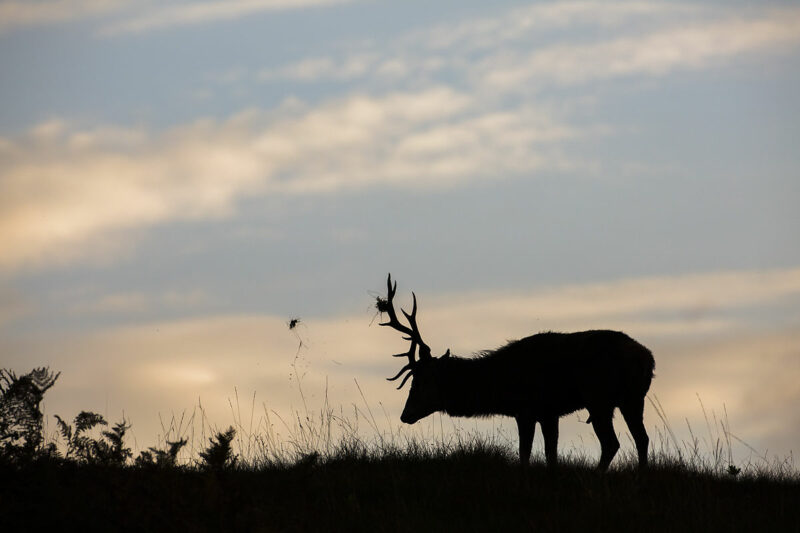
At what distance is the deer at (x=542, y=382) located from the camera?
13750mm

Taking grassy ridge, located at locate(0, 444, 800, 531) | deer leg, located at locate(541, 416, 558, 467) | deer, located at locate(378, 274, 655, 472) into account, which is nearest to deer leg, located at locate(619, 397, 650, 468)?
deer, located at locate(378, 274, 655, 472)

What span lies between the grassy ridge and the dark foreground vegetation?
0.01 meters

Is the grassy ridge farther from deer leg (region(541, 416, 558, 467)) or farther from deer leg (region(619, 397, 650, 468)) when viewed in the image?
deer leg (region(541, 416, 558, 467))

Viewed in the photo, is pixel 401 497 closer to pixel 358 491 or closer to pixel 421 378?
pixel 358 491

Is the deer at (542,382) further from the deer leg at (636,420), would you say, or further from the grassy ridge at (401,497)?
the grassy ridge at (401,497)

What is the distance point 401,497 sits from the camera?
9.91 meters

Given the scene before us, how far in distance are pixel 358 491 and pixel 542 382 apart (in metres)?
4.91

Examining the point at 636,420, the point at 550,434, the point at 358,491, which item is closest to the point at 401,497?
the point at 358,491

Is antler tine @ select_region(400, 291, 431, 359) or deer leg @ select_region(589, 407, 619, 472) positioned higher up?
antler tine @ select_region(400, 291, 431, 359)

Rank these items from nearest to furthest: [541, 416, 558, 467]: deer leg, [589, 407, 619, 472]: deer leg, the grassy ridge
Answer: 1. the grassy ridge
2. [589, 407, 619, 472]: deer leg
3. [541, 416, 558, 467]: deer leg

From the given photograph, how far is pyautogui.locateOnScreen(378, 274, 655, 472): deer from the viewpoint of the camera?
541 inches

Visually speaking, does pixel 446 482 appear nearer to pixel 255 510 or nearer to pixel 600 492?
pixel 600 492

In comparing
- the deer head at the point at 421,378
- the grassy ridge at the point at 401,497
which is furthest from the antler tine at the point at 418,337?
the grassy ridge at the point at 401,497

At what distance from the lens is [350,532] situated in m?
8.80
